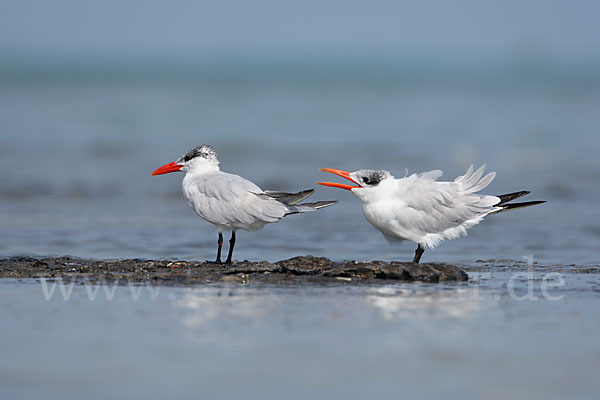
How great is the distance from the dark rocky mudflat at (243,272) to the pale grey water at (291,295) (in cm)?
24

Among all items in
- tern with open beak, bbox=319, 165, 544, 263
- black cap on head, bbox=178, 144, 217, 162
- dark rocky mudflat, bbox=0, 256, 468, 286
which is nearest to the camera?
dark rocky mudflat, bbox=0, 256, 468, 286

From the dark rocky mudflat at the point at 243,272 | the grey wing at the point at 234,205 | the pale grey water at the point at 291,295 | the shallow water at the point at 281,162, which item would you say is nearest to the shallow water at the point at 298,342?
the pale grey water at the point at 291,295

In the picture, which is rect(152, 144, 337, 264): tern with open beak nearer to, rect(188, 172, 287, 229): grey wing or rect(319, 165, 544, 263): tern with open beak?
rect(188, 172, 287, 229): grey wing

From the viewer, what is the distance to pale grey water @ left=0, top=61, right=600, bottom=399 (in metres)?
3.53

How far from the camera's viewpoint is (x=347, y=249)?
7.62 metres

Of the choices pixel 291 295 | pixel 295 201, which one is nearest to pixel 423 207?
pixel 295 201

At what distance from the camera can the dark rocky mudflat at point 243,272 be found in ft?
18.3

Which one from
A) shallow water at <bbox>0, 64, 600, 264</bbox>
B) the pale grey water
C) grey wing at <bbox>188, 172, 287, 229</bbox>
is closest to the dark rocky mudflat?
the pale grey water

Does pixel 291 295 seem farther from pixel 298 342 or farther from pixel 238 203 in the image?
pixel 238 203

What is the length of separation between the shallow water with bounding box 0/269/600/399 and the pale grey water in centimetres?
1

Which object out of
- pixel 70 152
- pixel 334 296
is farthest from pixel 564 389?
pixel 70 152

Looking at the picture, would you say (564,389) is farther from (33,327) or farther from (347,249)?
(347,249)

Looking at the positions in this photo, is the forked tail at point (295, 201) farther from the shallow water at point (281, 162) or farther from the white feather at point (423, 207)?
the shallow water at point (281, 162)

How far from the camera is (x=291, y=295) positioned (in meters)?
5.03
